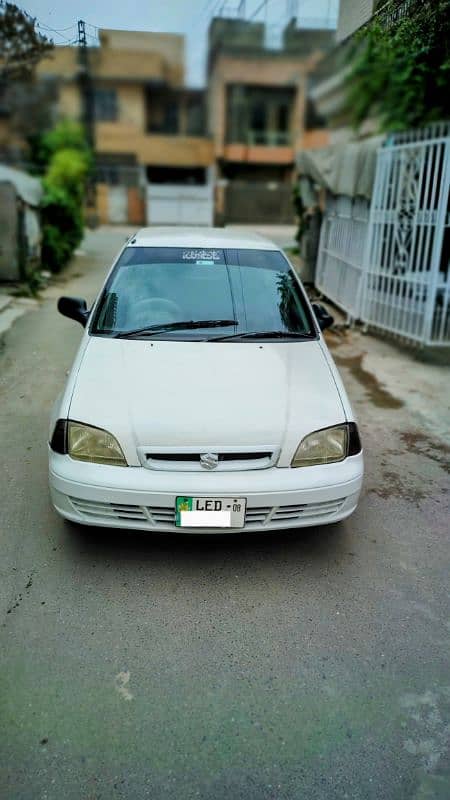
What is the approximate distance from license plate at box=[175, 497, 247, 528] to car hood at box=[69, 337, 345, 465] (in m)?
0.27

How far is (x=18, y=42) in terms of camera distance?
25.0 feet

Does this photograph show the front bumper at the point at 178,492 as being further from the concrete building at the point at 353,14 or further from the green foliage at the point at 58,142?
the green foliage at the point at 58,142

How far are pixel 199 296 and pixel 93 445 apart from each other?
152 cm

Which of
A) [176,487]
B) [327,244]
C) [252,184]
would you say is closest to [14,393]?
[176,487]

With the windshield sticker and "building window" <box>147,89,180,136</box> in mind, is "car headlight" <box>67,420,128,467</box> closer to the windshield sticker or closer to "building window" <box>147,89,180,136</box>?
the windshield sticker

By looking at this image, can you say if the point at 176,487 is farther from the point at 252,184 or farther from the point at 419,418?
the point at 252,184

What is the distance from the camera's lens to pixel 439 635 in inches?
110

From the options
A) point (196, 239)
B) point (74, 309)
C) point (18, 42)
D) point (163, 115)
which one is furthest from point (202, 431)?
point (163, 115)

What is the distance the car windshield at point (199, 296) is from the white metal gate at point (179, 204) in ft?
92.0

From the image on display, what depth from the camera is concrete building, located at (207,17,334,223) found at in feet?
101

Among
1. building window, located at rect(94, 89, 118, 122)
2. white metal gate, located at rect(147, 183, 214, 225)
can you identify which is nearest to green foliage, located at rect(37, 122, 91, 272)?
white metal gate, located at rect(147, 183, 214, 225)

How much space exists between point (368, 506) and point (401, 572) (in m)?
0.73

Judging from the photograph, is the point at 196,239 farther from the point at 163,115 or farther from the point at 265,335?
the point at 163,115

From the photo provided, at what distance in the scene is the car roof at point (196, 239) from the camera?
14.8 feet
